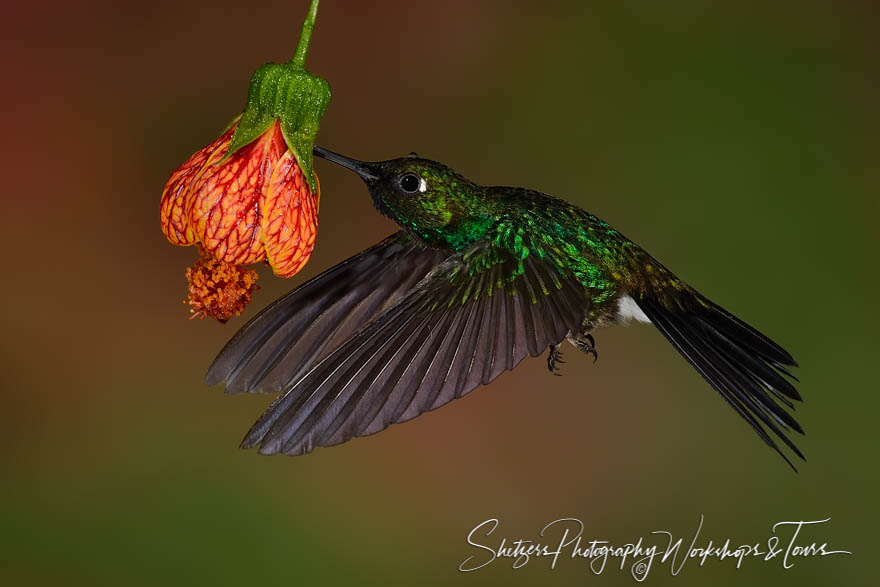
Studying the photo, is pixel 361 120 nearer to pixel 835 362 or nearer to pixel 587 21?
pixel 587 21

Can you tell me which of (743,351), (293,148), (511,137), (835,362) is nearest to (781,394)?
(743,351)

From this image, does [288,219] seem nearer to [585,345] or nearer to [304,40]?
[304,40]

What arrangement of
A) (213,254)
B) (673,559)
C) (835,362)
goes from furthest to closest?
(835,362)
(673,559)
(213,254)

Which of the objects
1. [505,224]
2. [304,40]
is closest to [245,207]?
[304,40]

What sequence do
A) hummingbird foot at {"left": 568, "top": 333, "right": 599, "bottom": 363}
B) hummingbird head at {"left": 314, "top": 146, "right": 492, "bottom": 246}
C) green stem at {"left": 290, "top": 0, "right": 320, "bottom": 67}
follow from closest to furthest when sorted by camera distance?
green stem at {"left": 290, "top": 0, "right": 320, "bottom": 67}, hummingbird head at {"left": 314, "top": 146, "right": 492, "bottom": 246}, hummingbird foot at {"left": 568, "top": 333, "right": 599, "bottom": 363}

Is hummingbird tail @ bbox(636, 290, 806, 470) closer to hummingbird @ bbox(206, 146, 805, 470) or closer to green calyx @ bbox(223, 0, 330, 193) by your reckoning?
hummingbird @ bbox(206, 146, 805, 470)

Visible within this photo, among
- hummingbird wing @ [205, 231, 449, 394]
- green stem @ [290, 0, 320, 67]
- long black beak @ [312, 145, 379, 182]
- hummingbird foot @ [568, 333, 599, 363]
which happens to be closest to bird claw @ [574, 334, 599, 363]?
hummingbird foot @ [568, 333, 599, 363]
